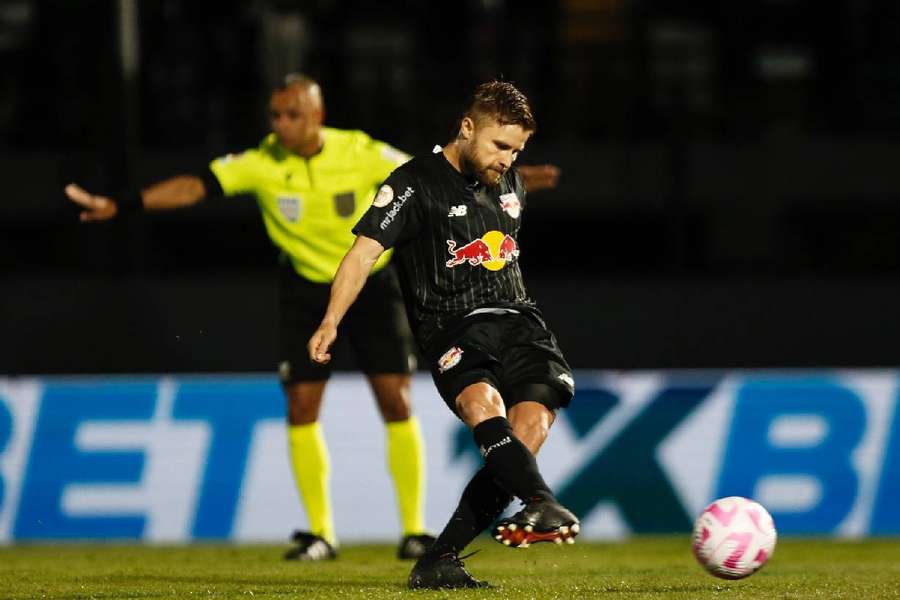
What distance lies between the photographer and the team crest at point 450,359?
6.38m

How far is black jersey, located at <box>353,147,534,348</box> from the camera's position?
651 centimetres

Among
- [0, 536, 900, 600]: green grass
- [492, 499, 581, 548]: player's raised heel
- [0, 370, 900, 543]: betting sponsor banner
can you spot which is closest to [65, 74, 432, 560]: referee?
[0, 536, 900, 600]: green grass

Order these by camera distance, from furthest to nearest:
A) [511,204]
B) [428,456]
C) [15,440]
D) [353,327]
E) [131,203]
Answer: [428,456] → [15,440] → [353,327] → [131,203] → [511,204]

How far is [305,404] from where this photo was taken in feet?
28.4

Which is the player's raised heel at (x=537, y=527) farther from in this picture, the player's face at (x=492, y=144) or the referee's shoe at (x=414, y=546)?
the referee's shoe at (x=414, y=546)

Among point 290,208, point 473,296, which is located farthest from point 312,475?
point 473,296

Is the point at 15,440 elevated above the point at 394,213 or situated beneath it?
situated beneath

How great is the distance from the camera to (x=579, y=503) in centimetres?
997

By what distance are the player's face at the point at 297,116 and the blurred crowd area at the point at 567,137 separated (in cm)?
836

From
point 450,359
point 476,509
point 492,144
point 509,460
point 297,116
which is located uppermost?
point 492,144

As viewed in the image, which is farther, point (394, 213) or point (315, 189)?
point (315, 189)

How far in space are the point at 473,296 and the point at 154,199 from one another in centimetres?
233

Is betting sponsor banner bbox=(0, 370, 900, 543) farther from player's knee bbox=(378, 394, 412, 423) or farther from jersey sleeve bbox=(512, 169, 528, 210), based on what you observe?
jersey sleeve bbox=(512, 169, 528, 210)

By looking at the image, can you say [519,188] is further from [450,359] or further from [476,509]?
[476,509]
